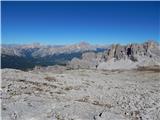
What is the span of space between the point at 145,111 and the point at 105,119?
6059 mm

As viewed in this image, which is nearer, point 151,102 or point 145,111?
point 145,111

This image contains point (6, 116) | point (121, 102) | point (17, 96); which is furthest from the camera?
point (121, 102)

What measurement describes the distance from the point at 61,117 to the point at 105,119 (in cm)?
345

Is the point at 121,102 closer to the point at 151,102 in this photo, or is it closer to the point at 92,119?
the point at 151,102

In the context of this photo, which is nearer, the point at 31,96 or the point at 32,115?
the point at 32,115

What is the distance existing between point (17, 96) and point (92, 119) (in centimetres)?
998

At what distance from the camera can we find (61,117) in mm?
19875

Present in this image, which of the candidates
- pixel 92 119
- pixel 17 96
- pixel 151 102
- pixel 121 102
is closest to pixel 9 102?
pixel 17 96

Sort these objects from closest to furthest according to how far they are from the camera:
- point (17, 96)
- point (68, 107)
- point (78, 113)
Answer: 1. point (78, 113)
2. point (68, 107)
3. point (17, 96)

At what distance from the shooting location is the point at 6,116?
18891 mm

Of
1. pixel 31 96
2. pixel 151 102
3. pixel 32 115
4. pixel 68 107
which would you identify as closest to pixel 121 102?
pixel 151 102

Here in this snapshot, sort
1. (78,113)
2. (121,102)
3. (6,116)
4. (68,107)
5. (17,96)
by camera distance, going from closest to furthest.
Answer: (6,116) → (78,113) → (68,107) → (17,96) → (121,102)

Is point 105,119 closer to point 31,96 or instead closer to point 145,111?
point 145,111

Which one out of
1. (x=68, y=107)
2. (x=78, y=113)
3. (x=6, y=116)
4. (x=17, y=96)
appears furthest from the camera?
(x=17, y=96)
